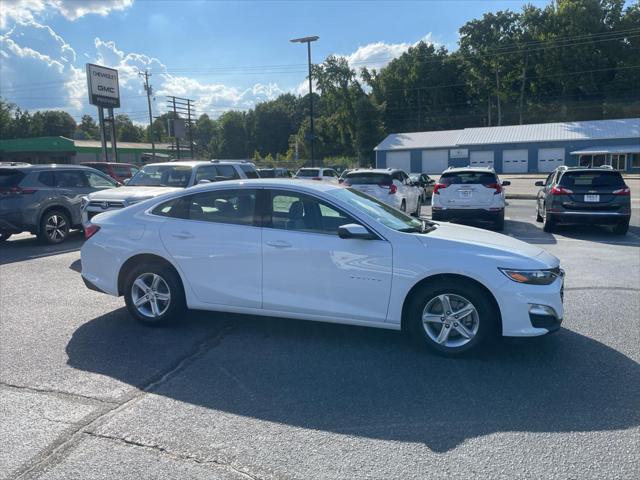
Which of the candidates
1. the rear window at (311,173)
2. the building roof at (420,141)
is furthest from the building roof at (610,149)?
the rear window at (311,173)

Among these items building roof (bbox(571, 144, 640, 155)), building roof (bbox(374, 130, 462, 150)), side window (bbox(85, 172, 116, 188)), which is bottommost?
side window (bbox(85, 172, 116, 188))

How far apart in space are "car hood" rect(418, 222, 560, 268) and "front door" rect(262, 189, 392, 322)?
59 centimetres

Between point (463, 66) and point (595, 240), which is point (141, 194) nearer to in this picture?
point (595, 240)

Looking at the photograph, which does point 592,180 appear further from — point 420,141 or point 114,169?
point 420,141

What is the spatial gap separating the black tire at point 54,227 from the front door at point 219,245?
288 inches

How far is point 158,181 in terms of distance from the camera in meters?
11.2

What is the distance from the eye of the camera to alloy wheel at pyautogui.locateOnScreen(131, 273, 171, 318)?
5.58 metres

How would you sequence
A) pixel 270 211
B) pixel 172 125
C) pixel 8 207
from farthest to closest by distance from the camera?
1. pixel 172 125
2. pixel 8 207
3. pixel 270 211

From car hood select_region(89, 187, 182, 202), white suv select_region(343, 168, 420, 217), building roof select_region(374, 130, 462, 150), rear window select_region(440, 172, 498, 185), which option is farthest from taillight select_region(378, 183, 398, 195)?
building roof select_region(374, 130, 462, 150)

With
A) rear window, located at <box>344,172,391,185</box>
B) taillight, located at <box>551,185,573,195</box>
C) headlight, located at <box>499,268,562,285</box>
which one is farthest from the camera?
rear window, located at <box>344,172,391,185</box>

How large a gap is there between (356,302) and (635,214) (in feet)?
51.3

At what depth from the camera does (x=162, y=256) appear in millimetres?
5480

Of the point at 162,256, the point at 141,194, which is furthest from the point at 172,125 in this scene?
the point at 162,256

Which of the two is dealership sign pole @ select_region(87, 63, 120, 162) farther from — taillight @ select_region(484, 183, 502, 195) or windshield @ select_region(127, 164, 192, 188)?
taillight @ select_region(484, 183, 502, 195)
